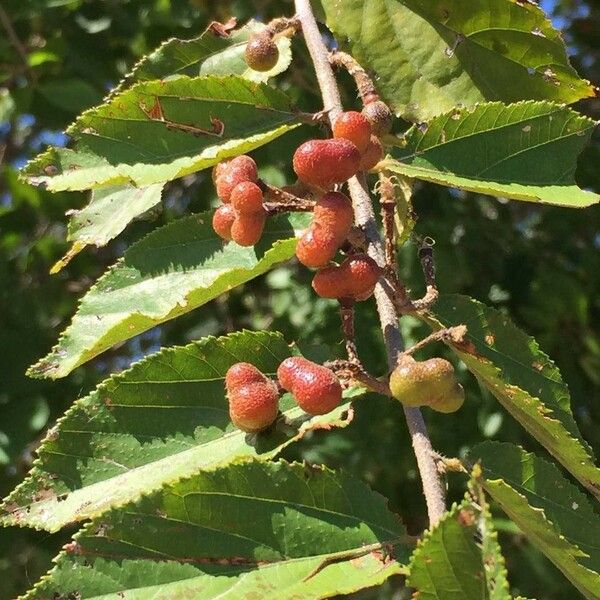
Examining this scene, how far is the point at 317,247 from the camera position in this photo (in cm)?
111

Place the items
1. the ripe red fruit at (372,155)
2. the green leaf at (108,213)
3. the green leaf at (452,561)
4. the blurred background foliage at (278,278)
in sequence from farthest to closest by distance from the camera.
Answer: the blurred background foliage at (278,278), the green leaf at (108,213), the ripe red fruit at (372,155), the green leaf at (452,561)

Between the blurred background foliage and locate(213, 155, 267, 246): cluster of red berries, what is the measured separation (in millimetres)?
1159

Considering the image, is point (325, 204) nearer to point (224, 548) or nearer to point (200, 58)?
point (224, 548)

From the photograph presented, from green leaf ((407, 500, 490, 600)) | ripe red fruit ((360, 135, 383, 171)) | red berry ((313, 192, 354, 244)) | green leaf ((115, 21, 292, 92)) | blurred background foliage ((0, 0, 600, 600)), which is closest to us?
green leaf ((407, 500, 490, 600))

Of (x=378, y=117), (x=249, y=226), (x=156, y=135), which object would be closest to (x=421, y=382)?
(x=249, y=226)

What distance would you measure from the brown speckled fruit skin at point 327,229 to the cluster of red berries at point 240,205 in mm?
83

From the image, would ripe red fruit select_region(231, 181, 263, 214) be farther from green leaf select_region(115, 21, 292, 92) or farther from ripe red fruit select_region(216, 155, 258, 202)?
green leaf select_region(115, 21, 292, 92)

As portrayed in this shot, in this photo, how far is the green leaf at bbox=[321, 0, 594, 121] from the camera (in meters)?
1.45

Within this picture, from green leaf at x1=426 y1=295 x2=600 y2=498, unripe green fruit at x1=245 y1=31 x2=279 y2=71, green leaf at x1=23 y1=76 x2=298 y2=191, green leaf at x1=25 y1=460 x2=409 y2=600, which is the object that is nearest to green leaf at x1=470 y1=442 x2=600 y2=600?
green leaf at x1=426 y1=295 x2=600 y2=498

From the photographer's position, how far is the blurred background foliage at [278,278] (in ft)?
8.37

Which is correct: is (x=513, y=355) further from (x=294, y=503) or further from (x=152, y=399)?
(x=152, y=399)

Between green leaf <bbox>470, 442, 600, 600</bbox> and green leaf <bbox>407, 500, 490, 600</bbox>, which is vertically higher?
green leaf <bbox>407, 500, 490, 600</bbox>

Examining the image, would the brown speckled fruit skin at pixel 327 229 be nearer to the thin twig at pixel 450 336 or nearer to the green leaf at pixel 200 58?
the thin twig at pixel 450 336

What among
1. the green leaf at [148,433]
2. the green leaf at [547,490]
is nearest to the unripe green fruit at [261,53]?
the green leaf at [148,433]
